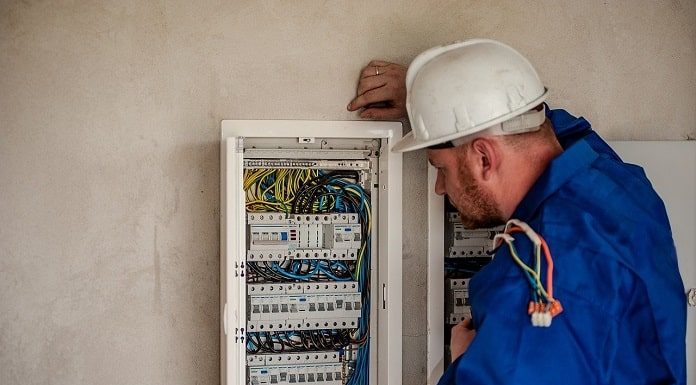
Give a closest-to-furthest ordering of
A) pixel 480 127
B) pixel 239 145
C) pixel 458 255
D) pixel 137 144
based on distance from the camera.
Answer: pixel 480 127
pixel 239 145
pixel 137 144
pixel 458 255

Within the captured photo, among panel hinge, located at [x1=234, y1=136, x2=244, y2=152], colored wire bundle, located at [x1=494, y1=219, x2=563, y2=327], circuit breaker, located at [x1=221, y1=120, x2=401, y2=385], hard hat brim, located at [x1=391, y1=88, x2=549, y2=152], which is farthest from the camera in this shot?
circuit breaker, located at [x1=221, y1=120, x2=401, y2=385]

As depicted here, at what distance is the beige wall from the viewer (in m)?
1.89

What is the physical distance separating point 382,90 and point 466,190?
0.47 meters

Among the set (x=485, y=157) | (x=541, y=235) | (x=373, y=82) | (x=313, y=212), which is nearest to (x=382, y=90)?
(x=373, y=82)

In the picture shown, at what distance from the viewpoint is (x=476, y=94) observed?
155cm

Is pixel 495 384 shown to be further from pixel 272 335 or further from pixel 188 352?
pixel 188 352

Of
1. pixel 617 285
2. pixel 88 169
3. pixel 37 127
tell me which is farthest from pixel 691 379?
pixel 37 127

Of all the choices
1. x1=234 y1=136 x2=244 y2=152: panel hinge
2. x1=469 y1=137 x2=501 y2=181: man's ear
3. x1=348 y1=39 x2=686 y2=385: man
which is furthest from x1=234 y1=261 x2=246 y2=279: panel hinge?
x1=469 y1=137 x2=501 y2=181: man's ear

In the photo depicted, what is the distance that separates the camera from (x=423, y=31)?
2.06 m

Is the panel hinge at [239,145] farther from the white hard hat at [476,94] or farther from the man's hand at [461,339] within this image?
→ the man's hand at [461,339]

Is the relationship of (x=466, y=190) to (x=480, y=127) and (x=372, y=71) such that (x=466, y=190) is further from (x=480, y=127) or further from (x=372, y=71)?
(x=372, y=71)

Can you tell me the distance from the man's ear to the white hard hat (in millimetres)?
23

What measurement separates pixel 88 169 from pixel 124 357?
19.8 inches

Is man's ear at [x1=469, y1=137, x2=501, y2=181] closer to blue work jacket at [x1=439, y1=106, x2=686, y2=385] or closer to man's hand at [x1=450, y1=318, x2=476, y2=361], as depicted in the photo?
blue work jacket at [x1=439, y1=106, x2=686, y2=385]
